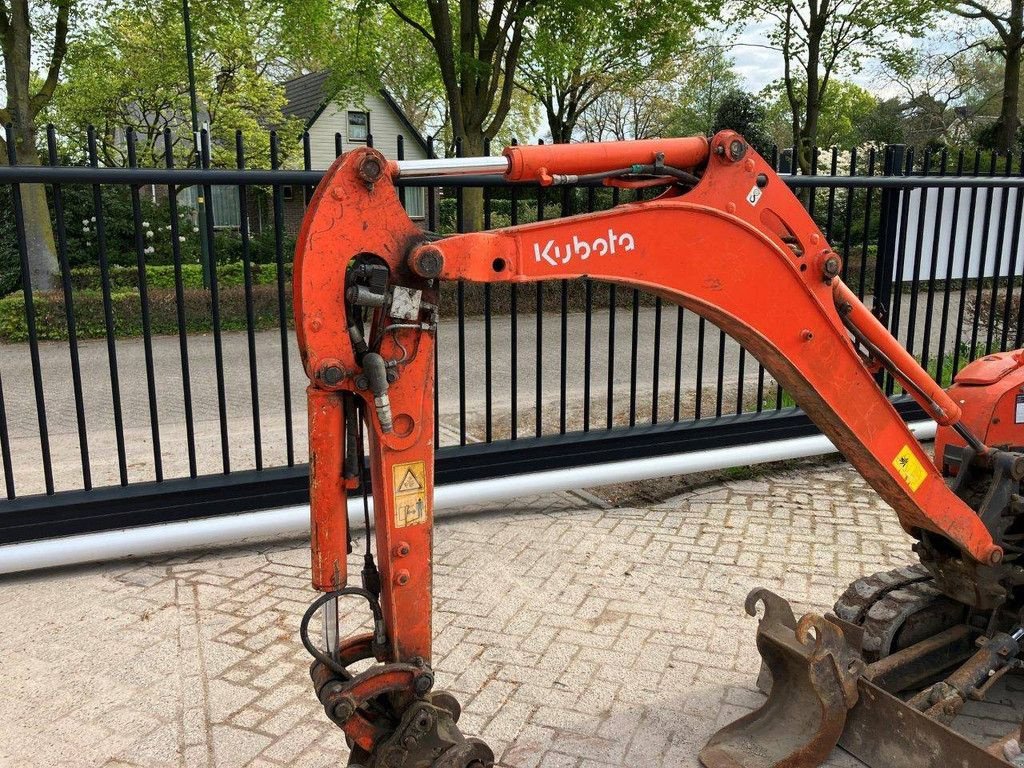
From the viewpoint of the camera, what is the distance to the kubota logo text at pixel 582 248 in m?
2.47

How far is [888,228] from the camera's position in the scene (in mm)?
6555

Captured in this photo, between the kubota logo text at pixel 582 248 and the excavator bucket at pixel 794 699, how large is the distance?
58.3 inches

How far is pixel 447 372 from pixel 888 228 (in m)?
5.88

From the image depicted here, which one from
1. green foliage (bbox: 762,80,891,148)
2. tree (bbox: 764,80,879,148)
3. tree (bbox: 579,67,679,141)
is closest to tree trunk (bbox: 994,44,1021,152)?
tree (bbox: 579,67,679,141)

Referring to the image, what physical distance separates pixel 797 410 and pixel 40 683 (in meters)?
5.27

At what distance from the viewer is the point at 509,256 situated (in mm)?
2441

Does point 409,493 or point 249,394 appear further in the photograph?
point 249,394

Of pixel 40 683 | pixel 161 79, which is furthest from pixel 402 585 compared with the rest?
pixel 161 79

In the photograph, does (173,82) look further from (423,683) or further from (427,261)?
(423,683)

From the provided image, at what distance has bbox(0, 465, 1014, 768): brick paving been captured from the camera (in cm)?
330

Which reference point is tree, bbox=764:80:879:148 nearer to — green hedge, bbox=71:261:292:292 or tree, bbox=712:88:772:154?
tree, bbox=712:88:772:154

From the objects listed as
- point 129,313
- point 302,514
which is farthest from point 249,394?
point 129,313

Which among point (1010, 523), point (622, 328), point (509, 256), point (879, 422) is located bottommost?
point (622, 328)

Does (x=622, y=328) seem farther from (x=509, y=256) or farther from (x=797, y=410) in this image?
(x=509, y=256)
